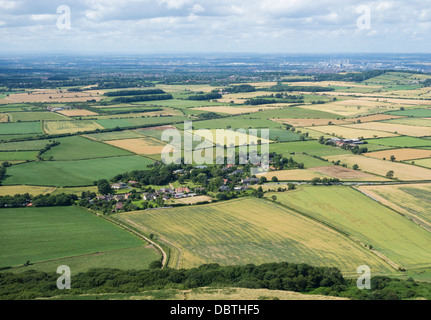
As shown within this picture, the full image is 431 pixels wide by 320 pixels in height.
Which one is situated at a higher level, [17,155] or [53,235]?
[17,155]

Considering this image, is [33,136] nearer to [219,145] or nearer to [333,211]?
[219,145]

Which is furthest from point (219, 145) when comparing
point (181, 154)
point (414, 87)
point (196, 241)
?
point (414, 87)

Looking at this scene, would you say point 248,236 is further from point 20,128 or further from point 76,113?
point 76,113

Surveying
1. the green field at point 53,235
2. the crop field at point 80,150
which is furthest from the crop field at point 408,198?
the crop field at point 80,150

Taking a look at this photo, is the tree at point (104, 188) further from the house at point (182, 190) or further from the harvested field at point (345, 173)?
the harvested field at point (345, 173)

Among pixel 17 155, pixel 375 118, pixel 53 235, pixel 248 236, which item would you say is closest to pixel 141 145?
pixel 17 155

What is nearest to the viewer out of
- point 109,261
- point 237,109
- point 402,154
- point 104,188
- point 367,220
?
point 109,261

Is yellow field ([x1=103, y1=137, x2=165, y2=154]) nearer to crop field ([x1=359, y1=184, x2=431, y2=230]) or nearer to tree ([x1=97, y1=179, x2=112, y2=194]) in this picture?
tree ([x1=97, y1=179, x2=112, y2=194])

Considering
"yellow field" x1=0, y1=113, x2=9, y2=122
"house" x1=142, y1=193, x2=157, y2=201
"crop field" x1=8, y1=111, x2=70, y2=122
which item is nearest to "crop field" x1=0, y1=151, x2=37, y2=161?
"house" x1=142, y1=193, x2=157, y2=201
